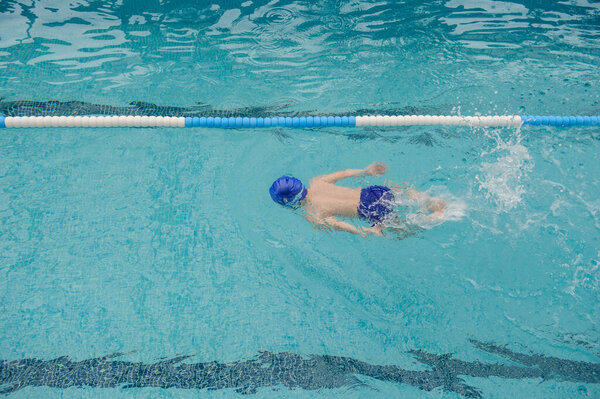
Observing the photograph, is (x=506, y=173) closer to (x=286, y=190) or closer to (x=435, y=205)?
(x=435, y=205)

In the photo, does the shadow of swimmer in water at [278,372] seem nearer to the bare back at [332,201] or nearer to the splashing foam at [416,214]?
the splashing foam at [416,214]

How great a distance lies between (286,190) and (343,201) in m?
0.49

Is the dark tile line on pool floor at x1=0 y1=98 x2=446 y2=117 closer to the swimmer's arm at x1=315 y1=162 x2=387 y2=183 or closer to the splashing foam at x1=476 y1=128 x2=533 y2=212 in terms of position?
the splashing foam at x1=476 y1=128 x2=533 y2=212

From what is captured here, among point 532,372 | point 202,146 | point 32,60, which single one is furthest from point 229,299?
point 32,60

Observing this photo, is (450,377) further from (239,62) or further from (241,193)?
(239,62)

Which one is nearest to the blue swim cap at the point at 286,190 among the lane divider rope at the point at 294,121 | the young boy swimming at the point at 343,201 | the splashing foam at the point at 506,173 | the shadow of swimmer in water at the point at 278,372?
the young boy swimming at the point at 343,201

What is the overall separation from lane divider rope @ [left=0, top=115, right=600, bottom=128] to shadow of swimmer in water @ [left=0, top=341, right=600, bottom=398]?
6.52ft

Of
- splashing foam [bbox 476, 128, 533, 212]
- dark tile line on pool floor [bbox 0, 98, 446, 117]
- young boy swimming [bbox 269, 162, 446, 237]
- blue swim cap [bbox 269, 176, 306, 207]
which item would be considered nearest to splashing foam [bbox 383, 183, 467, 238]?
young boy swimming [bbox 269, 162, 446, 237]

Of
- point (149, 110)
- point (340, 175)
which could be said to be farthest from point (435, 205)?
point (149, 110)

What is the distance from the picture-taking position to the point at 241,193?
139 inches

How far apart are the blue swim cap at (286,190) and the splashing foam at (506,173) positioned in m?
1.74

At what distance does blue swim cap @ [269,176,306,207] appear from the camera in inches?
110

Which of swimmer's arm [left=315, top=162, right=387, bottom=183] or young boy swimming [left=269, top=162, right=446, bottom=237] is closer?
young boy swimming [left=269, top=162, right=446, bottom=237]

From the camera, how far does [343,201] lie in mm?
3004
